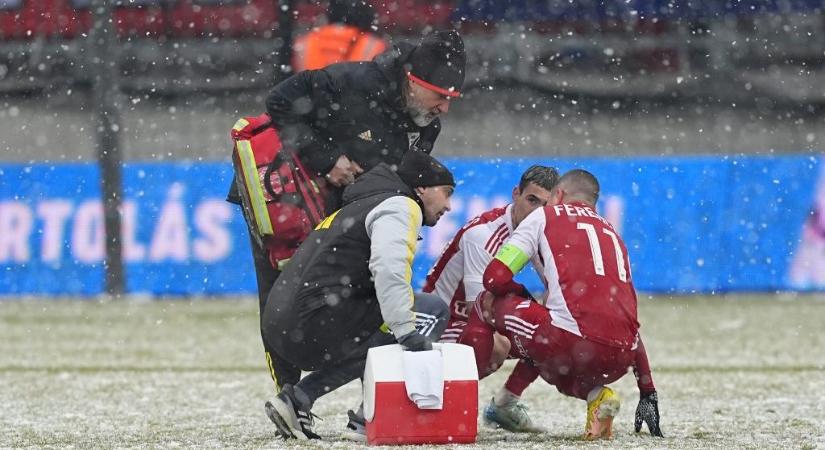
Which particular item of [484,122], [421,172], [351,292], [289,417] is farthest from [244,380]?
[484,122]

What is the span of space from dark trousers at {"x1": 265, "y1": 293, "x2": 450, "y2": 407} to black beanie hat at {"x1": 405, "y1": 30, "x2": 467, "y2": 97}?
85 cm

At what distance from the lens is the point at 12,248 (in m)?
14.2

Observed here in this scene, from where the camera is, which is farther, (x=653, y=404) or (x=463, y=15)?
(x=463, y=15)

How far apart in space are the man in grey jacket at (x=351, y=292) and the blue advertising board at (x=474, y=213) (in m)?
7.96

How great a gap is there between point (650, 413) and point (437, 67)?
164cm

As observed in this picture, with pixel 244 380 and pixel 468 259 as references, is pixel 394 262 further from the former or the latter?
pixel 244 380

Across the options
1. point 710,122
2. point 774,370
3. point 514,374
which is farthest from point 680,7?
point 514,374

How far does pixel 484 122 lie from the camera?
18.3 m

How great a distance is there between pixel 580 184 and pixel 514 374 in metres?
0.93

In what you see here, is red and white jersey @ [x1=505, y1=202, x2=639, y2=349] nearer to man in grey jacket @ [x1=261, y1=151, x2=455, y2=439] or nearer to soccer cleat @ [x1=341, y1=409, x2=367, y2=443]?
man in grey jacket @ [x1=261, y1=151, x2=455, y2=439]

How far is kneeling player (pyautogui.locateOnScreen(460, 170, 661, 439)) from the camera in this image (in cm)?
596

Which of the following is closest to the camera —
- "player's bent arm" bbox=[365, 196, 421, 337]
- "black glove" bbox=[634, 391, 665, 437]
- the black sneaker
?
"player's bent arm" bbox=[365, 196, 421, 337]

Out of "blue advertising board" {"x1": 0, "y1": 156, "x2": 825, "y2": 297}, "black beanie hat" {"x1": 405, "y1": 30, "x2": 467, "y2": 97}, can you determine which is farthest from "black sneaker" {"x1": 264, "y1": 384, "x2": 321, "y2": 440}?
"blue advertising board" {"x1": 0, "y1": 156, "x2": 825, "y2": 297}

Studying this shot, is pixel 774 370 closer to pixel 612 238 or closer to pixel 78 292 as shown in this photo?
pixel 612 238
